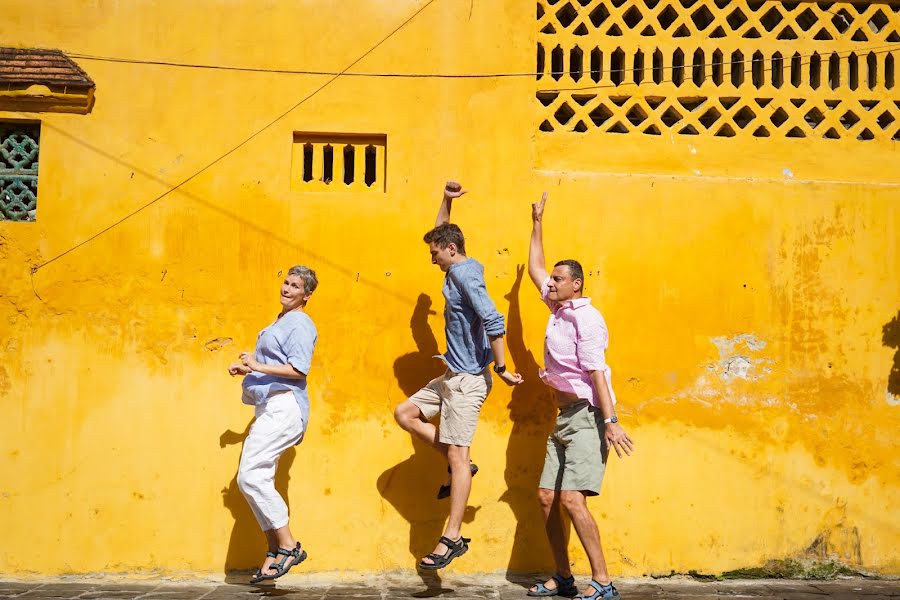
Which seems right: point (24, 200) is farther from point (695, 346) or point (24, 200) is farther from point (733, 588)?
point (733, 588)

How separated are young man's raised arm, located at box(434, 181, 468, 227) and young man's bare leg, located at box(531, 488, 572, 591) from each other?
5.42 ft

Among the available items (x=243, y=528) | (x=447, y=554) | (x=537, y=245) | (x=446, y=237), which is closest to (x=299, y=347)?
(x=446, y=237)

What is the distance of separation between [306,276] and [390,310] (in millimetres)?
628

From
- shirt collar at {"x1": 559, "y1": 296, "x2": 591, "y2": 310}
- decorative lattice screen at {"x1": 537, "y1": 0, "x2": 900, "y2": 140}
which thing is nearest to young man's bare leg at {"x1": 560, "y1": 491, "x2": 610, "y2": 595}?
shirt collar at {"x1": 559, "y1": 296, "x2": 591, "y2": 310}

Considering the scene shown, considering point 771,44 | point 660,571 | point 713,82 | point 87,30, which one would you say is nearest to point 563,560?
→ point 660,571

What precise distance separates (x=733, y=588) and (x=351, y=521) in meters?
2.23

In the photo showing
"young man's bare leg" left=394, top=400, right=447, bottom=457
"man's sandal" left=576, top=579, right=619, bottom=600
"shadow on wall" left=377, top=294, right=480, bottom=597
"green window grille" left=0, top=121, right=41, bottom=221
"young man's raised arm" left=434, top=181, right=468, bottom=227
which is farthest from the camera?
"green window grille" left=0, top=121, right=41, bottom=221

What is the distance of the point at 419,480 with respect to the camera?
18.3 feet

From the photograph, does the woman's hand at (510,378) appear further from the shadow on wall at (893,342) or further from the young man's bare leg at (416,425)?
the shadow on wall at (893,342)

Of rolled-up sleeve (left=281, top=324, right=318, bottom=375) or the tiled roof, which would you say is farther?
the tiled roof

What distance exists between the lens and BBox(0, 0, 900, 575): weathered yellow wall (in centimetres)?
553

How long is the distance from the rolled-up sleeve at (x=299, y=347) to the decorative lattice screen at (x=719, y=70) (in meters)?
2.03

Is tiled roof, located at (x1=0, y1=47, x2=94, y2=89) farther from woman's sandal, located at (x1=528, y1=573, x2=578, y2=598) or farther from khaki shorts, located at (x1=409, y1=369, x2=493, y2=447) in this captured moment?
woman's sandal, located at (x1=528, y1=573, x2=578, y2=598)

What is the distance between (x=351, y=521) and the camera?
5523 millimetres
